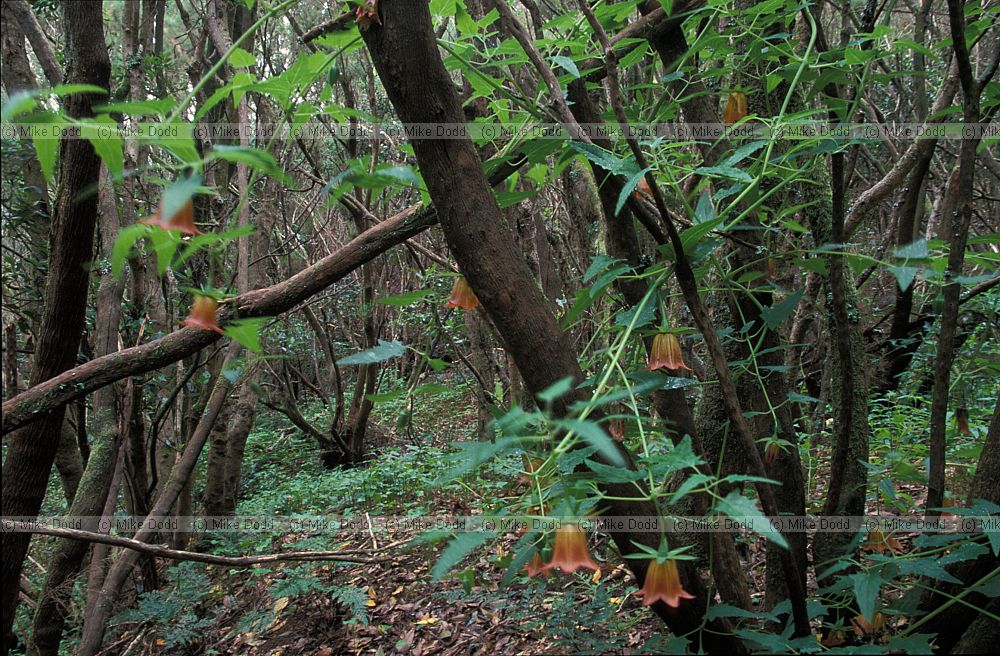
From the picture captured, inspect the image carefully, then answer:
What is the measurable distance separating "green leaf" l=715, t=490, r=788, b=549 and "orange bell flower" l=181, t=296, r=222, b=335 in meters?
0.73

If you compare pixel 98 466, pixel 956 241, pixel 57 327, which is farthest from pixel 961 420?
pixel 98 466

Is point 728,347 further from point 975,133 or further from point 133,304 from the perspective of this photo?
point 133,304

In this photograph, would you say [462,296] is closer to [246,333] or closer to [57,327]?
[246,333]

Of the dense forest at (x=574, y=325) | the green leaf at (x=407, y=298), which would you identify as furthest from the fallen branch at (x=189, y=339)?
the green leaf at (x=407, y=298)

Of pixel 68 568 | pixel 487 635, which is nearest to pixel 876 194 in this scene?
pixel 487 635

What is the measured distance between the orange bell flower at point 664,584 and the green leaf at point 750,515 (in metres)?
0.18

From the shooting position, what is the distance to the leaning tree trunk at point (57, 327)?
4.67 feet

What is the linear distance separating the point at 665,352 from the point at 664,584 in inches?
14.8

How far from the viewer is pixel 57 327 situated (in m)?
1.48

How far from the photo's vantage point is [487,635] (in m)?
2.39

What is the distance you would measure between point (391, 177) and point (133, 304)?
2.58 metres

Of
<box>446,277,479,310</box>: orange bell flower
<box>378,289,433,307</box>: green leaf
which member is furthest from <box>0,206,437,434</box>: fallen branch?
<box>378,289,433,307</box>: green leaf

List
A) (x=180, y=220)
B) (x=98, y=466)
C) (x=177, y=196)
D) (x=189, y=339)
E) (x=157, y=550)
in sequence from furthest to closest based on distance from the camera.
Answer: (x=98, y=466) → (x=157, y=550) → (x=189, y=339) → (x=180, y=220) → (x=177, y=196)

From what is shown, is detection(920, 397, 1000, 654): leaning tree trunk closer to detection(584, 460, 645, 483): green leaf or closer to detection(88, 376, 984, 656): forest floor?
detection(88, 376, 984, 656): forest floor
